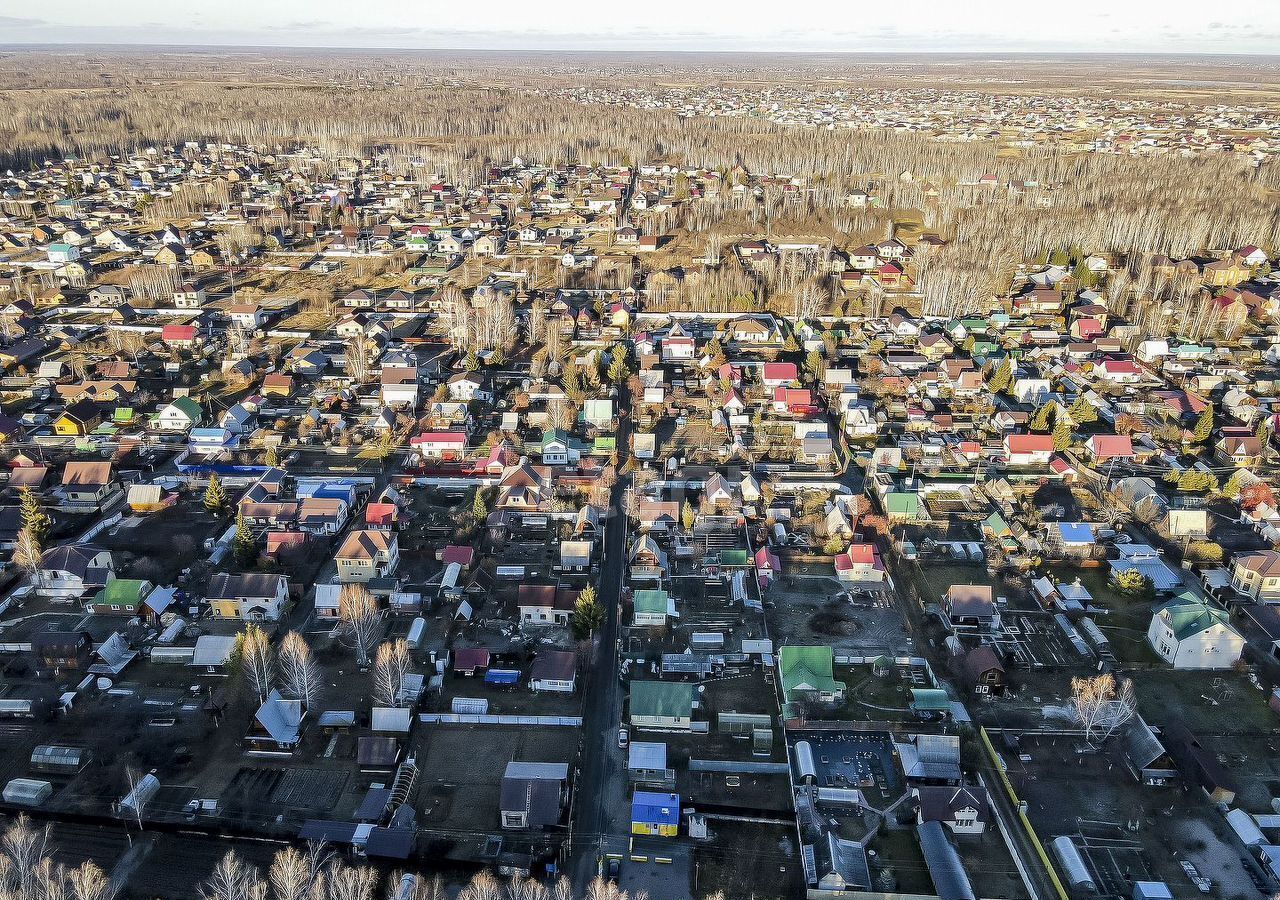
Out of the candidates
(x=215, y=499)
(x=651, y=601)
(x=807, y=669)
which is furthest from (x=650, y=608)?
(x=215, y=499)

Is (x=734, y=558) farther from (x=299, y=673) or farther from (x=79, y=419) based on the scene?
(x=79, y=419)

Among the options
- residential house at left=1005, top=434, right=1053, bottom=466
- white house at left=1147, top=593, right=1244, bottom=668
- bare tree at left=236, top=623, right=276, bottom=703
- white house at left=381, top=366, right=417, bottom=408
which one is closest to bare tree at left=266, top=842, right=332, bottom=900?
bare tree at left=236, top=623, right=276, bottom=703

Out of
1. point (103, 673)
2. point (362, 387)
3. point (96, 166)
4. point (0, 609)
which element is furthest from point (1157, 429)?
point (96, 166)

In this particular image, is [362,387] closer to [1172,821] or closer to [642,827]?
[642,827]

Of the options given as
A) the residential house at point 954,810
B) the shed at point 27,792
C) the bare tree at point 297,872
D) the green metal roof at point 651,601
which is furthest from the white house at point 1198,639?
the shed at point 27,792

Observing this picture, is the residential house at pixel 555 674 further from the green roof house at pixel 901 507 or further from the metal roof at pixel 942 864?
the green roof house at pixel 901 507

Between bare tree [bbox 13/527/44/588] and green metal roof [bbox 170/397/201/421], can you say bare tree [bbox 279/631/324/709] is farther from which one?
green metal roof [bbox 170/397/201/421]
